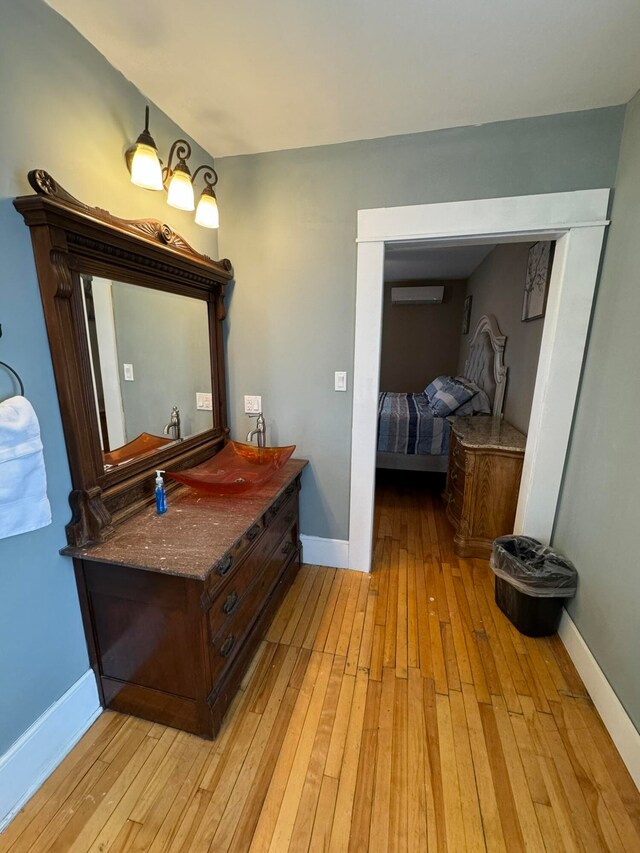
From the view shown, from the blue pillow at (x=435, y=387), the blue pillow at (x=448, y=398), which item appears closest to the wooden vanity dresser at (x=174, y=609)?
the blue pillow at (x=448, y=398)

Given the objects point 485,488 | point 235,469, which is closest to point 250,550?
point 235,469

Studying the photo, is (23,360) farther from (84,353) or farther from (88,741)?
(88,741)

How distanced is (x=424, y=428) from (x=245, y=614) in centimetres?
239

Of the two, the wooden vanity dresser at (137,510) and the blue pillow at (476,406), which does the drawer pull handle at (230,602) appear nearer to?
the wooden vanity dresser at (137,510)

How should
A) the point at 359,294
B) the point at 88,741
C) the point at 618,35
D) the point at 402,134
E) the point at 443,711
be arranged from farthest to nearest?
1. the point at 359,294
2. the point at 402,134
3. the point at 443,711
4. the point at 88,741
5. the point at 618,35

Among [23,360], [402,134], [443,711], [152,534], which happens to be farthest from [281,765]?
[402,134]

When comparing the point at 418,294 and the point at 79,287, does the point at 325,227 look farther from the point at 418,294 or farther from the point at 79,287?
the point at 418,294

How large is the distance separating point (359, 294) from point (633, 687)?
198 cm

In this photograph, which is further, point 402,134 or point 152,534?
point 402,134

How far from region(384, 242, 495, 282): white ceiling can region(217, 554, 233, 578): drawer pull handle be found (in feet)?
10.3

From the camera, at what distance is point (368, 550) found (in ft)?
7.54

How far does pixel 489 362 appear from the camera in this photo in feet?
12.1

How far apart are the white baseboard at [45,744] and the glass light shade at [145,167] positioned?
1.88 meters

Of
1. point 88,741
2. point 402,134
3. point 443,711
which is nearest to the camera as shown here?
point 88,741
